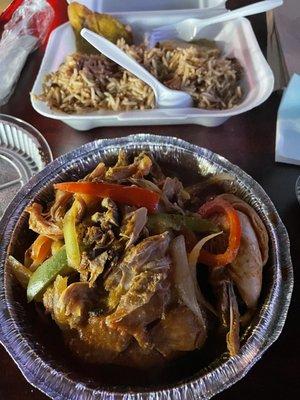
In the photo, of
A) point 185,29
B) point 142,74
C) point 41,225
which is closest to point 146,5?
point 185,29

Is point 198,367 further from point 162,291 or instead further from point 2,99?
point 2,99

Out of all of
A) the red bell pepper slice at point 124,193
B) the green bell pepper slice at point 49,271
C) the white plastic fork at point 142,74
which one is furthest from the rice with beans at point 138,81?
the green bell pepper slice at point 49,271

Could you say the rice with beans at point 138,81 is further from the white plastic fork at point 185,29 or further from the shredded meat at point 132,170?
the shredded meat at point 132,170

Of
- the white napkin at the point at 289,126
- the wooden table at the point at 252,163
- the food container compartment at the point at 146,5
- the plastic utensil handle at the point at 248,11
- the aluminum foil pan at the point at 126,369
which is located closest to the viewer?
the aluminum foil pan at the point at 126,369

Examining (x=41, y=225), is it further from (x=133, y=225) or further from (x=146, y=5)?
(x=146, y=5)

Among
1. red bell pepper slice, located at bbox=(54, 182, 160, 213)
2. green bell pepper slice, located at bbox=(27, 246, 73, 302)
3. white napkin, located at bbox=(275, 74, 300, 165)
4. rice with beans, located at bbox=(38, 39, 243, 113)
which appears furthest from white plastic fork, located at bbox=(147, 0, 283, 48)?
green bell pepper slice, located at bbox=(27, 246, 73, 302)
